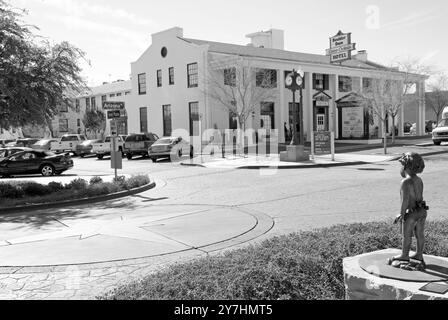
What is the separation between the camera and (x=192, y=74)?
38.0 meters

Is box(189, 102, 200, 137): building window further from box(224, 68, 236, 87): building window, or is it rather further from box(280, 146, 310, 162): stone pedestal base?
box(280, 146, 310, 162): stone pedestal base

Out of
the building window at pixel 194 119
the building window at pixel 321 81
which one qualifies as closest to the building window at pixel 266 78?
the building window at pixel 194 119

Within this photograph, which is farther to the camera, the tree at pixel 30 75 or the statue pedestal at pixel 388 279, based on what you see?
the tree at pixel 30 75

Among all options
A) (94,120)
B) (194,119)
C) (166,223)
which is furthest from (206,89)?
(166,223)

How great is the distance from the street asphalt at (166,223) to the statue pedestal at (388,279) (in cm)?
286

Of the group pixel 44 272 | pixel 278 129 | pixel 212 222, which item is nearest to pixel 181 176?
pixel 212 222

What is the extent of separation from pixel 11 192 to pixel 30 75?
3.56m

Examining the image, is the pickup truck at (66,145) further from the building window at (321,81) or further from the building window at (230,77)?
the building window at (321,81)

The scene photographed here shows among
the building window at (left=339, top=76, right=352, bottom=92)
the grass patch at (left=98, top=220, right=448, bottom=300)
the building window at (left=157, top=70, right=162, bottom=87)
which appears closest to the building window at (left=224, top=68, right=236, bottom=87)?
the building window at (left=157, top=70, right=162, bottom=87)

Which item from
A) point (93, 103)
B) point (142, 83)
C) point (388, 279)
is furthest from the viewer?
point (93, 103)

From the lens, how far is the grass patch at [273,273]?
4430 mm

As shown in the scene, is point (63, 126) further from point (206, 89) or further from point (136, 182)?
point (136, 182)

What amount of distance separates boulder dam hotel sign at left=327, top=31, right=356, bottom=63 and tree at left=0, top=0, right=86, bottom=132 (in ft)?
50.2
